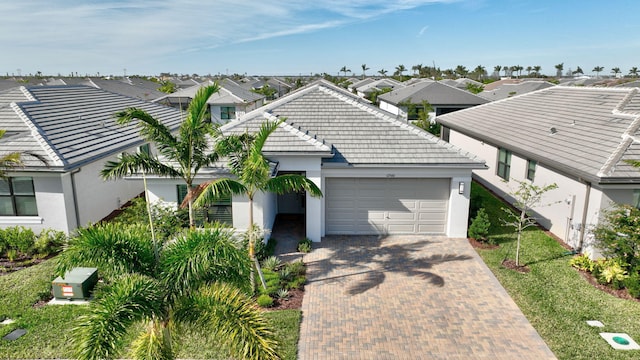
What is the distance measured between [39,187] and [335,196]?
9.84 m

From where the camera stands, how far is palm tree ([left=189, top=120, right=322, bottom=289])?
995 cm

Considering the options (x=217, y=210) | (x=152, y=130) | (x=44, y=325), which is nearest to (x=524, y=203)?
(x=217, y=210)

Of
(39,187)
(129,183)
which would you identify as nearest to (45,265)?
(39,187)

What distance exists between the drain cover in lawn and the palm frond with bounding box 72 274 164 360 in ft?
16.4

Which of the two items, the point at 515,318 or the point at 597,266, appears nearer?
the point at 515,318

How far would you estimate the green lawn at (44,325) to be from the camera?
8727mm

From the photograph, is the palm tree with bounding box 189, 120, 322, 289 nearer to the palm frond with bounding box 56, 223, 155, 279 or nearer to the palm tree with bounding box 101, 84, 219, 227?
the palm tree with bounding box 101, 84, 219, 227

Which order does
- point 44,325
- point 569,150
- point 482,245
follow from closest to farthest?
1. point 44,325
2. point 482,245
3. point 569,150

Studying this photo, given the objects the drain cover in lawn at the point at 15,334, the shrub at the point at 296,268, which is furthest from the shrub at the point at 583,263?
the drain cover in lawn at the point at 15,334

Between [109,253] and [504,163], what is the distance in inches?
693

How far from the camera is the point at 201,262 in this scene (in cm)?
620

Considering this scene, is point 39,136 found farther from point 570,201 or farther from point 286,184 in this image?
point 570,201

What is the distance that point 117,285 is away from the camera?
5.81 m

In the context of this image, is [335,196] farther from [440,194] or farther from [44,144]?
[44,144]
